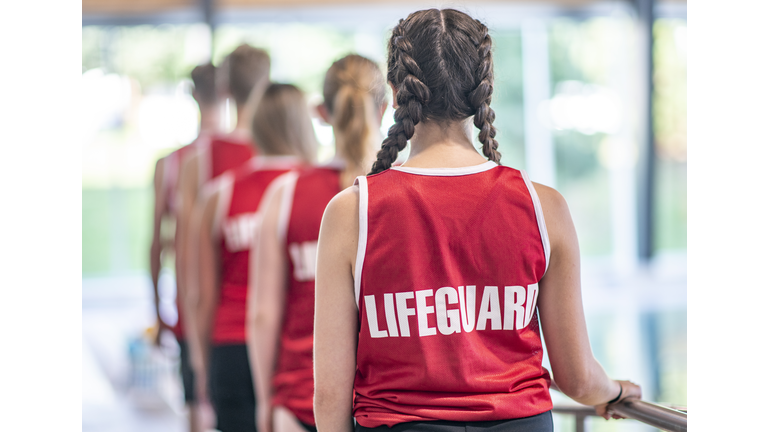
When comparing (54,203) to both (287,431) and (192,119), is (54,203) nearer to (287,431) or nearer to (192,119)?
(287,431)

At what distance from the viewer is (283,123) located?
207 centimetres

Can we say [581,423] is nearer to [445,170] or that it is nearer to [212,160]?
[445,170]

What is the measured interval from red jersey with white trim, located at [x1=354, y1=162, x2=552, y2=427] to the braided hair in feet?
0.32

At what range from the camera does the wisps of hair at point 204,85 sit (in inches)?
118

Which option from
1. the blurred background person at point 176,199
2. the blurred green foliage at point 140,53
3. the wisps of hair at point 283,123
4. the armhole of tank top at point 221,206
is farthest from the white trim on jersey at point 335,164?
the blurred green foliage at point 140,53

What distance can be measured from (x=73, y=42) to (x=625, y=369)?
4.67 meters

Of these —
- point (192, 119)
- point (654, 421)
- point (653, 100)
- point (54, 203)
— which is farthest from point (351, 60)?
point (653, 100)

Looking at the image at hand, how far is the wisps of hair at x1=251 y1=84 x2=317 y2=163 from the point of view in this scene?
6.81 ft

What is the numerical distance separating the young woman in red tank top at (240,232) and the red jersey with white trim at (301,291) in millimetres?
453

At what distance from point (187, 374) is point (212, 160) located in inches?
36.3

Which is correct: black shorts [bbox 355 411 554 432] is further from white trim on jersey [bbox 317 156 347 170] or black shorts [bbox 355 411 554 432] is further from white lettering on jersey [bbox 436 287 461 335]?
white trim on jersey [bbox 317 156 347 170]

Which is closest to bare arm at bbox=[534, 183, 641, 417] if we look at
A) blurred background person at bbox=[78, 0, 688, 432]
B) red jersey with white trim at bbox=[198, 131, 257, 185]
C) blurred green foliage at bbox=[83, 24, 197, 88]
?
red jersey with white trim at bbox=[198, 131, 257, 185]

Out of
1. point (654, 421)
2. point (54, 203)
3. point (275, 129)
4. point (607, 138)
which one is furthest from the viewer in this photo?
point (607, 138)

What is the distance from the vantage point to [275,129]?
208 centimetres
